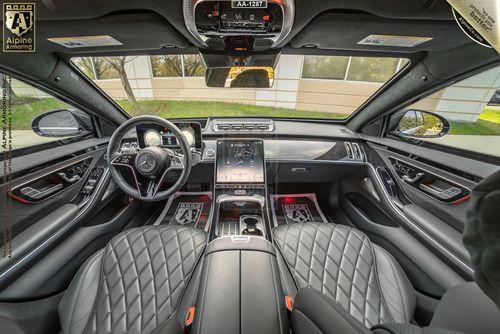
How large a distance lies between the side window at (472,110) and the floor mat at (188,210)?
2339 mm

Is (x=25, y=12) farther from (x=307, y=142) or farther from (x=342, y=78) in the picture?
(x=342, y=78)

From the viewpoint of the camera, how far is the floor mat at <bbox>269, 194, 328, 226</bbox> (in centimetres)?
270

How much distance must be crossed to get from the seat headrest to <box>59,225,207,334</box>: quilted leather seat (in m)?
1.21

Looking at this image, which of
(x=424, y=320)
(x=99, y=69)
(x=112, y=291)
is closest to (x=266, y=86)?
(x=99, y=69)

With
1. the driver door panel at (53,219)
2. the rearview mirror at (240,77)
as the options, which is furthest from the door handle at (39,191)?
the rearview mirror at (240,77)

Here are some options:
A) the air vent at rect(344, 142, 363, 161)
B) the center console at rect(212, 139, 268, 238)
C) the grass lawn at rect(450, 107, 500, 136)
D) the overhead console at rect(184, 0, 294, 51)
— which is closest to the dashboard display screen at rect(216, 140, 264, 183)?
the center console at rect(212, 139, 268, 238)

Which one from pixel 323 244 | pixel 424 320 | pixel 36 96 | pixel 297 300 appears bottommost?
pixel 424 320

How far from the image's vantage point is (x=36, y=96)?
1667 mm

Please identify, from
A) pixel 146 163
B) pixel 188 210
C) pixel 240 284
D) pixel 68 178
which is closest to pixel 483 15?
pixel 240 284

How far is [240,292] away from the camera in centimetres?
100

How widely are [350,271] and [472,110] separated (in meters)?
1.57

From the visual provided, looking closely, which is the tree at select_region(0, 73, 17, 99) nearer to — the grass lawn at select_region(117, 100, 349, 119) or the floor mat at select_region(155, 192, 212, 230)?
the grass lawn at select_region(117, 100, 349, 119)

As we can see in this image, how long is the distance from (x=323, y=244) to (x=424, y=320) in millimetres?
718

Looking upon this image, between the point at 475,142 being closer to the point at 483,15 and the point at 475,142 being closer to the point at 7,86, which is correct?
the point at 483,15
